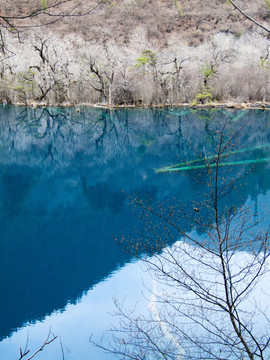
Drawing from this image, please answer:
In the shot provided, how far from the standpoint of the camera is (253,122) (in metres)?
19.6

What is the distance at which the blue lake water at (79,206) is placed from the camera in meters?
4.84

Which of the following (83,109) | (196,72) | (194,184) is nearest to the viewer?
(194,184)

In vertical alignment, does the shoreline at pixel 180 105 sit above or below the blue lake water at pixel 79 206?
above

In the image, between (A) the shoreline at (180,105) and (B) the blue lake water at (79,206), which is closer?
(B) the blue lake water at (79,206)

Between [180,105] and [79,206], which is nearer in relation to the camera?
[79,206]

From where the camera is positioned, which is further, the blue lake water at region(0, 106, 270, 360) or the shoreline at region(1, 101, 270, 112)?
the shoreline at region(1, 101, 270, 112)

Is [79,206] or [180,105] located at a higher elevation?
[180,105]

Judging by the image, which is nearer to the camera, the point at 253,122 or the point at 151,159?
the point at 151,159

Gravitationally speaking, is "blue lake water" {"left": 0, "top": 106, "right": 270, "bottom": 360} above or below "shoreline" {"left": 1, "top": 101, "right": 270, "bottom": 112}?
below

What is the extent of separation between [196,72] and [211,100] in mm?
2708

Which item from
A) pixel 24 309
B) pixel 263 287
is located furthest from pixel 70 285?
pixel 263 287

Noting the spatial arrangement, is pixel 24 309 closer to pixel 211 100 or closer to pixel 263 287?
pixel 263 287

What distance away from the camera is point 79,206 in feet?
29.8

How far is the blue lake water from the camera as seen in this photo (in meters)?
4.84
